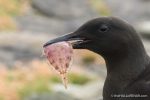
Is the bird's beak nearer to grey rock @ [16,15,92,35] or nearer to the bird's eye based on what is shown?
the bird's eye

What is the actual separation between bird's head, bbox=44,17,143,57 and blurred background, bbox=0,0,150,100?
4489mm

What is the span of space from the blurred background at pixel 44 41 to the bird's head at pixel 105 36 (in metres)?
4.49

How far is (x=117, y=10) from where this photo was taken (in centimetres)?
3341

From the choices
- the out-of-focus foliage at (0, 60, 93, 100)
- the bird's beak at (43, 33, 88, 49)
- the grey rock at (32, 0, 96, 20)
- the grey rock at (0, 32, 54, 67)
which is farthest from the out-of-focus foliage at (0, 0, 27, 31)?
the bird's beak at (43, 33, 88, 49)

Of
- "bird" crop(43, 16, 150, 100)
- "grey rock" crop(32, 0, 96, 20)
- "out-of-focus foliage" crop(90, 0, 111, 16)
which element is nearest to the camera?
"bird" crop(43, 16, 150, 100)

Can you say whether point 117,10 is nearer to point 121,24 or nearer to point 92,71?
point 92,71

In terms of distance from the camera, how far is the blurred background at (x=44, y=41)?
53.0 feet

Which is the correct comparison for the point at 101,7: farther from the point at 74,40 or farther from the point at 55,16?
the point at 74,40

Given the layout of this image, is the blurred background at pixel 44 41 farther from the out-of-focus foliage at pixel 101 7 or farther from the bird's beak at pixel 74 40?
the bird's beak at pixel 74 40

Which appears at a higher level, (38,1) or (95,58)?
(38,1)

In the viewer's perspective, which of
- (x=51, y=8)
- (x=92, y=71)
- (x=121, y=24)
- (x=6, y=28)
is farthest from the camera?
(x=51, y=8)

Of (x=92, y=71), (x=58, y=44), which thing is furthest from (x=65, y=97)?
(x=92, y=71)

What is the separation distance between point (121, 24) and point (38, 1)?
2521 centimetres

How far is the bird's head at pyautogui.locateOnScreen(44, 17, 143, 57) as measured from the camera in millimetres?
7758
